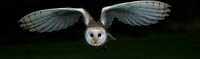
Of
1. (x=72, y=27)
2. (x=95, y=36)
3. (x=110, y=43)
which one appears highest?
(x=95, y=36)

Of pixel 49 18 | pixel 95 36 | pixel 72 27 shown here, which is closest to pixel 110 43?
pixel 72 27

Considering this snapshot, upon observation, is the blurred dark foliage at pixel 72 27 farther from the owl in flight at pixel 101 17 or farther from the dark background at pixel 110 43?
the owl in flight at pixel 101 17

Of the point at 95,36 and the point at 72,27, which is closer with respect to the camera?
the point at 95,36

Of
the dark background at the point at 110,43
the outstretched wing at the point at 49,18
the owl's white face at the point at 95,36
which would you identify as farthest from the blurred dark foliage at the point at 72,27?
the owl's white face at the point at 95,36

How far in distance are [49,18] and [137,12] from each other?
34 cm

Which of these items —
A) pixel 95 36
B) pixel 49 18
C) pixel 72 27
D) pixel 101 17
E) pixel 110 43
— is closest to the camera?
pixel 95 36

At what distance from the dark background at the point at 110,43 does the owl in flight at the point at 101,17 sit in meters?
6.47

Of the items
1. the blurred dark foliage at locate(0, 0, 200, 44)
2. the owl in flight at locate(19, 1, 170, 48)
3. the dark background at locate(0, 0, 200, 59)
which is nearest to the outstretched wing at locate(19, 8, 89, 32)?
the owl in flight at locate(19, 1, 170, 48)

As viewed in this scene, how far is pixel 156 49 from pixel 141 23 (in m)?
7.57

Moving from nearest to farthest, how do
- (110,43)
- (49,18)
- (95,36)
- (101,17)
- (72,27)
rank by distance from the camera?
1. (95,36)
2. (101,17)
3. (49,18)
4. (110,43)
5. (72,27)

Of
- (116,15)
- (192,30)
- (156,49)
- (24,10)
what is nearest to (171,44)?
(156,49)

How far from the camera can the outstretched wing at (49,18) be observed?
7.89 feet

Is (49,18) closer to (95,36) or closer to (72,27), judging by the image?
(95,36)

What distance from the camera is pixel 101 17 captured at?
93.9 inches
